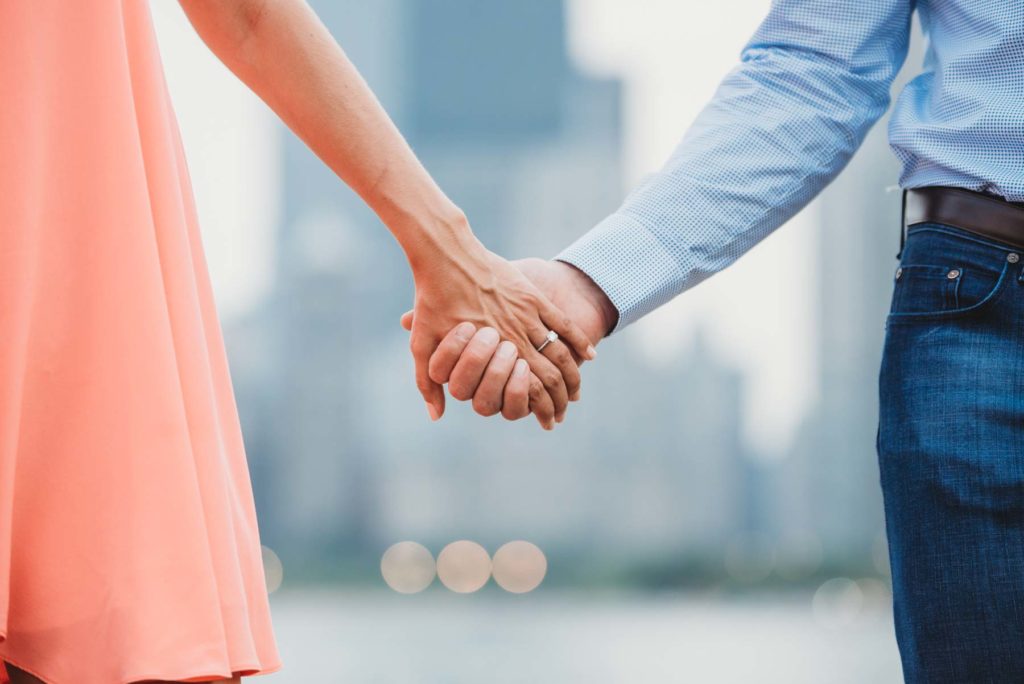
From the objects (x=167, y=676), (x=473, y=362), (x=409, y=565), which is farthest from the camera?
(x=409, y=565)

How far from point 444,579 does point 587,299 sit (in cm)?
→ 5495

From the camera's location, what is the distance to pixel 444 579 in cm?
5594

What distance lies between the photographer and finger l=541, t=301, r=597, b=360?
2.00 meters

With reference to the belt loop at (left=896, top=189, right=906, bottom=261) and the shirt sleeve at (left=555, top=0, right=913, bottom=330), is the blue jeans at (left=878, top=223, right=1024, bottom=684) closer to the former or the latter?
the belt loop at (left=896, top=189, right=906, bottom=261)

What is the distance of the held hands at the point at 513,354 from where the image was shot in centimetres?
196

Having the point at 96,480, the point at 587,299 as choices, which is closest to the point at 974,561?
the point at 587,299

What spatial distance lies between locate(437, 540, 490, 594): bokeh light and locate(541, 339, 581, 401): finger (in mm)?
54413

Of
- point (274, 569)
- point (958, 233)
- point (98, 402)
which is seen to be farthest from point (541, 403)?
point (274, 569)

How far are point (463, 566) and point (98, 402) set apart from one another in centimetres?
5648

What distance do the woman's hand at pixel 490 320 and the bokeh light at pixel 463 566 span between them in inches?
2144

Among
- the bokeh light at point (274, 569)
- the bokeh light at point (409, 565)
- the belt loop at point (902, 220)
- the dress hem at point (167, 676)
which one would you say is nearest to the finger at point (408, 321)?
the belt loop at point (902, 220)

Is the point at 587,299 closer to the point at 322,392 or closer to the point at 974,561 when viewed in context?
the point at 974,561

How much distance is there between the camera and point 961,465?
1.44m

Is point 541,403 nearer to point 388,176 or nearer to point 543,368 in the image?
point 543,368
